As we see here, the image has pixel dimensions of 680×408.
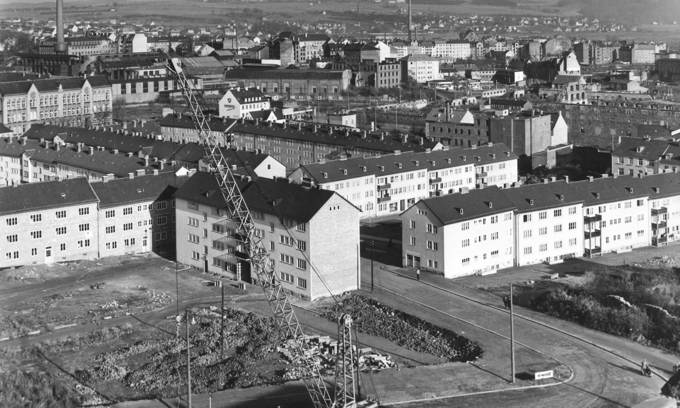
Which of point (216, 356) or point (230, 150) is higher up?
point (230, 150)

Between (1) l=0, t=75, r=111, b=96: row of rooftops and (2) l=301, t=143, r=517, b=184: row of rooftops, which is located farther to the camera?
(1) l=0, t=75, r=111, b=96: row of rooftops

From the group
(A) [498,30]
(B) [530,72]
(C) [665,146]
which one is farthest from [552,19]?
(C) [665,146]

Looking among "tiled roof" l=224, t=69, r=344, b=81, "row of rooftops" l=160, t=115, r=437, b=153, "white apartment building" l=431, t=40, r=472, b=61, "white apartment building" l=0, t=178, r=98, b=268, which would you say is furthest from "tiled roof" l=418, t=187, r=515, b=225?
"white apartment building" l=431, t=40, r=472, b=61

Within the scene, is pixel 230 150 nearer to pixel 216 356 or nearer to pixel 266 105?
pixel 216 356

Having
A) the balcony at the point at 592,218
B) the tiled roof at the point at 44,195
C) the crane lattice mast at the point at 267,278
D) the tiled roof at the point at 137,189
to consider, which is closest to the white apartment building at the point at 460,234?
the balcony at the point at 592,218

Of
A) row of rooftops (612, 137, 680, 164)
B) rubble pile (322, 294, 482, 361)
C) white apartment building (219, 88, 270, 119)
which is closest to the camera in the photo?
rubble pile (322, 294, 482, 361)

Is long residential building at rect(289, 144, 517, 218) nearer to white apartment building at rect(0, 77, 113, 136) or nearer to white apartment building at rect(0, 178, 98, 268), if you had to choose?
white apartment building at rect(0, 178, 98, 268)
